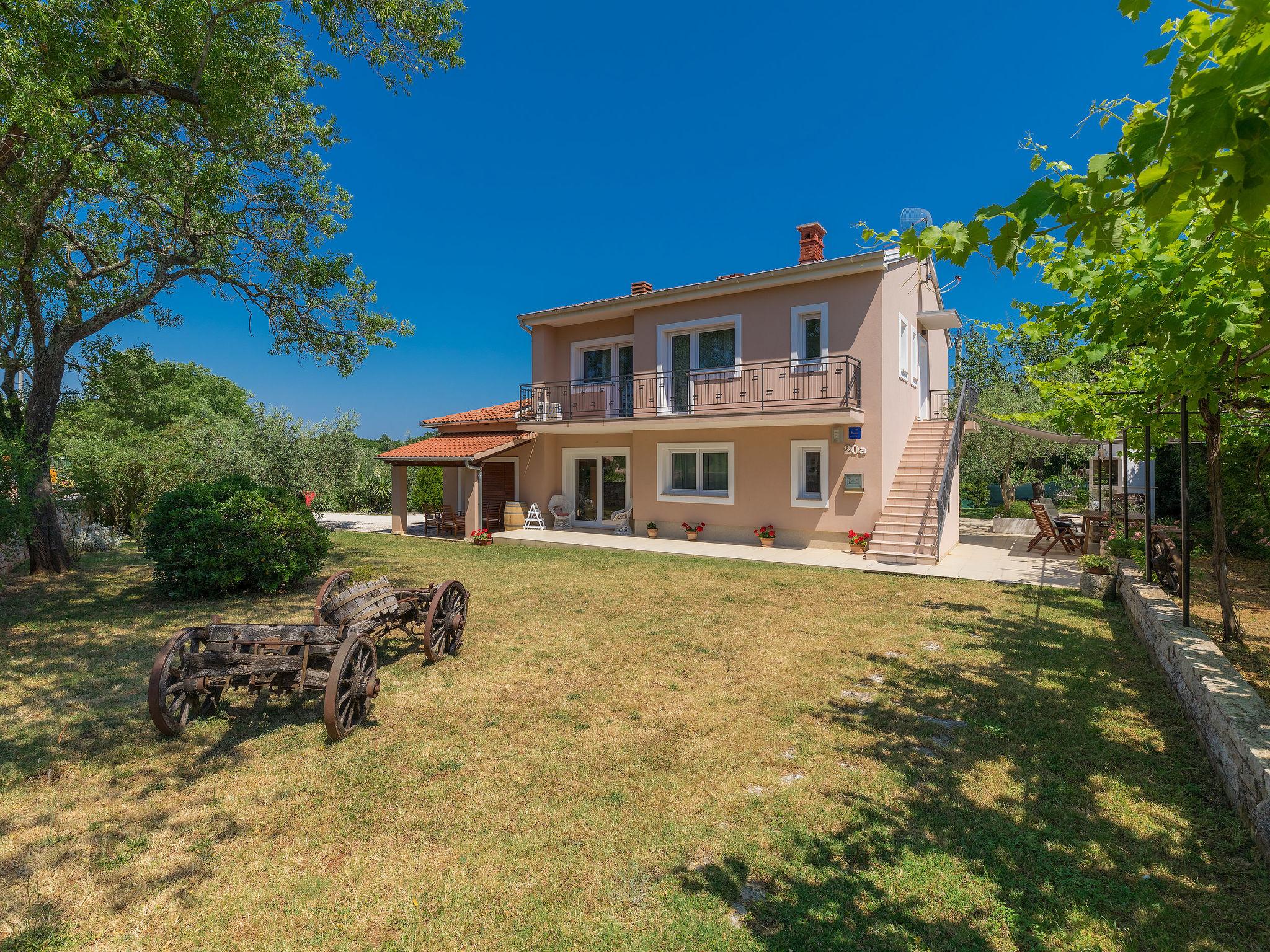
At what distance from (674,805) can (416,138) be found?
2249 centimetres

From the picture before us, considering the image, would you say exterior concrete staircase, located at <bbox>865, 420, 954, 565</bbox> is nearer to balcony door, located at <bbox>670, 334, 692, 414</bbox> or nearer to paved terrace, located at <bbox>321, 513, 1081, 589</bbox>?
paved terrace, located at <bbox>321, 513, 1081, 589</bbox>

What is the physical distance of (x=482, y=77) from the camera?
15.2 meters

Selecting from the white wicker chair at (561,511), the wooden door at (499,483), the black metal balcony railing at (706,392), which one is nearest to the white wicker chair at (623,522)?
the white wicker chair at (561,511)

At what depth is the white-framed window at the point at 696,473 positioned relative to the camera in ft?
50.3

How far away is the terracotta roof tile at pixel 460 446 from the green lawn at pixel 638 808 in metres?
10.5

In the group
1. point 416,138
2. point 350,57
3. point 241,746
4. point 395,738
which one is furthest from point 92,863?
point 416,138

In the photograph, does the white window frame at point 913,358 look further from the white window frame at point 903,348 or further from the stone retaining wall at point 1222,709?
the stone retaining wall at point 1222,709

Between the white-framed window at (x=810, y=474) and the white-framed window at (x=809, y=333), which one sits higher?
the white-framed window at (x=809, y=333)

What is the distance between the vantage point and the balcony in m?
13.4

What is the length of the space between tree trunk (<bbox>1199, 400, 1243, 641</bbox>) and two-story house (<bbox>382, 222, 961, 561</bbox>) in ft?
18.8

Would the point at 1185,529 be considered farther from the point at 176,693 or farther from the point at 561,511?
the point at 561,511

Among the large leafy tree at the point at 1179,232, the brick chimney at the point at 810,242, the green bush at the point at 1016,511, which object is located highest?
the brick chimney at the point at 810,242

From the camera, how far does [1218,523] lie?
640 centimetres

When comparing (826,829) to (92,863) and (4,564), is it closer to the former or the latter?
(92,863)
